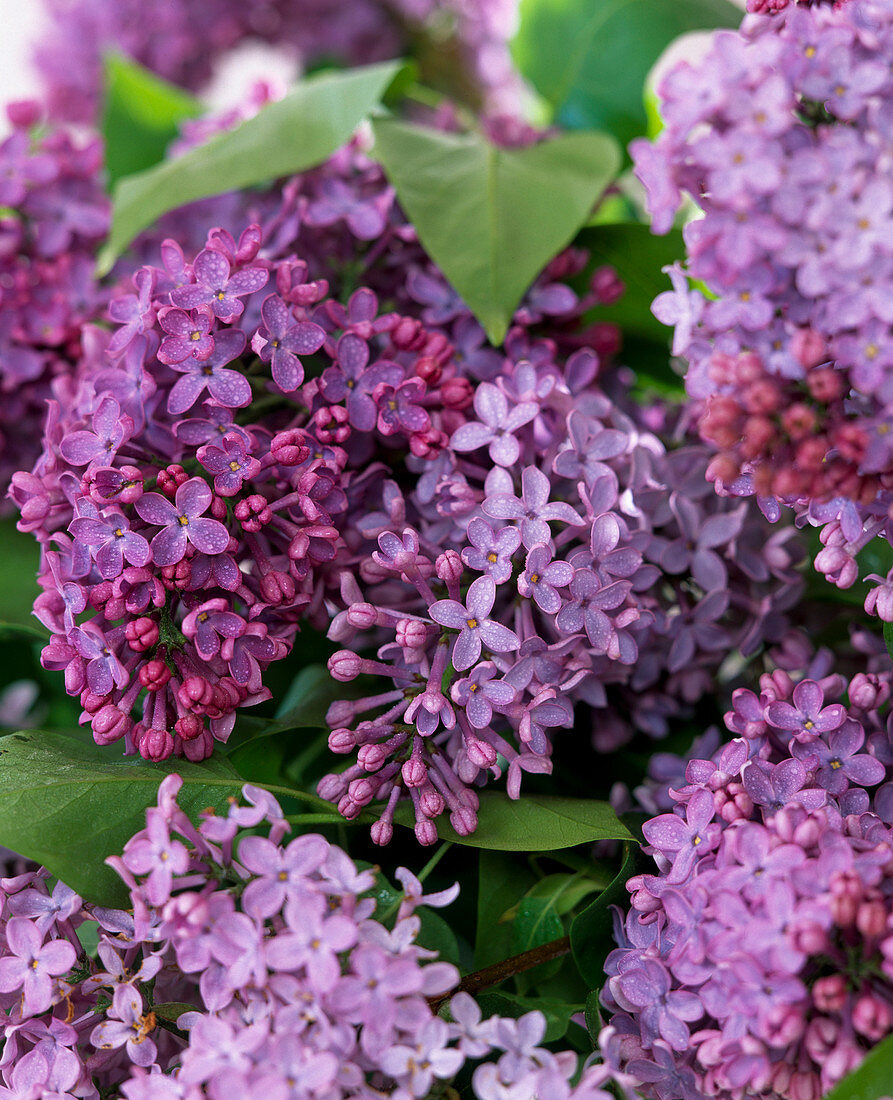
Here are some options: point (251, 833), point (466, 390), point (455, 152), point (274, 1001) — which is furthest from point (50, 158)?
point (274, 1001)

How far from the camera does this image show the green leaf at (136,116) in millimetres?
1006

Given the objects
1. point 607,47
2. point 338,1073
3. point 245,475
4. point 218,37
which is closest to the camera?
point 338,1073

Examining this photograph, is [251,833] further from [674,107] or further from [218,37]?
[218,37]

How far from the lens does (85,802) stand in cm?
57

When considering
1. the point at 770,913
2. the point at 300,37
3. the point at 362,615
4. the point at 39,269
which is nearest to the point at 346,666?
the point at 362,615

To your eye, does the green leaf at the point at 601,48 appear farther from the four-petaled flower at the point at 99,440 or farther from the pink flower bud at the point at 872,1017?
the pink flower bud at the point at 872,1017

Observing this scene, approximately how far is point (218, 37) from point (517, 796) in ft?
4.58

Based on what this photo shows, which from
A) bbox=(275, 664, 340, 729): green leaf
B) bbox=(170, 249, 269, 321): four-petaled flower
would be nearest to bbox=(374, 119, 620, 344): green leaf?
bbox=(170, 249, 269, 321): four-petaled flower

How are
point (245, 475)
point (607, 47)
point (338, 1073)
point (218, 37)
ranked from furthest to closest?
point (218, 37), point (607, 47), point (245, 475), point (338, 1073)

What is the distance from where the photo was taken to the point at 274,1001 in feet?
1.57

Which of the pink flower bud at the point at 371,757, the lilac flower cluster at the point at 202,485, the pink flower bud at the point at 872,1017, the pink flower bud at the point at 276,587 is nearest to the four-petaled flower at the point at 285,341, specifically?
the lilac flower cluster at the point at 202,485

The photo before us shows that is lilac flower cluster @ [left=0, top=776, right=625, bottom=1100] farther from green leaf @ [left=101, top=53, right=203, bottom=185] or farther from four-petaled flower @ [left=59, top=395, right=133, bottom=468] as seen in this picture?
green leaf @ [left=101, top=53, right=203, bottom=185]

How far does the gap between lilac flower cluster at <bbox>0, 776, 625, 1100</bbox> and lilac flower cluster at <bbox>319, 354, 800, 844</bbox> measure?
8cm

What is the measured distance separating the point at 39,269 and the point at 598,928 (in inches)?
26.0
